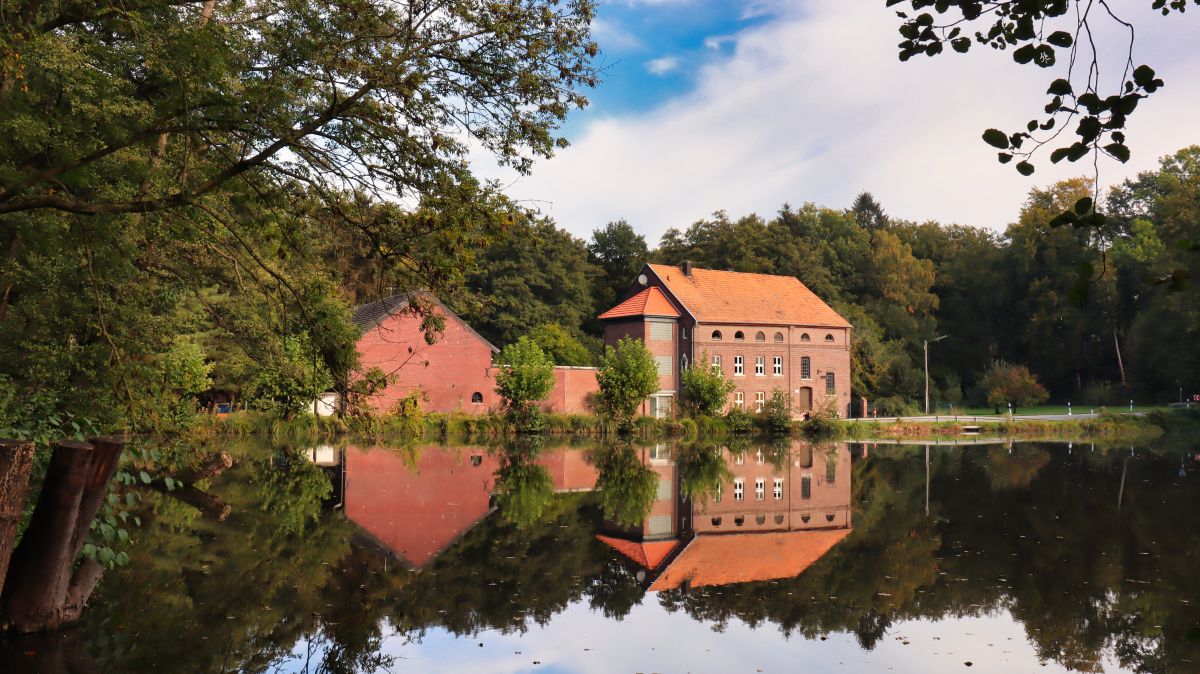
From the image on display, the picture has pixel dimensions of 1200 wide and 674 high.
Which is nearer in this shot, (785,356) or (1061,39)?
(1061,39)

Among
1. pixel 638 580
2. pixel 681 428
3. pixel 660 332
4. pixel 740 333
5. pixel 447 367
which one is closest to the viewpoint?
pixel 638 580

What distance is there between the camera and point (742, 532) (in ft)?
45.9

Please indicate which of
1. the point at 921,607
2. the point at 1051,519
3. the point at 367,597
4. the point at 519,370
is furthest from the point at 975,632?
the point at 519,370

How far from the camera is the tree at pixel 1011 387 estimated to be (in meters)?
51.2

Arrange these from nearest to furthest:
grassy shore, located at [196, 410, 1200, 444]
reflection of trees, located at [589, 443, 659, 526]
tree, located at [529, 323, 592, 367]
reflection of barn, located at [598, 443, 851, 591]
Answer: reflection of barn, located at [598, 443, 851, 591], reflection of trees, located at [589, 443, 659, 526], grassy shore, located at [196, 410, 1200, 444], tree, located at [529, 323, 592, 367]

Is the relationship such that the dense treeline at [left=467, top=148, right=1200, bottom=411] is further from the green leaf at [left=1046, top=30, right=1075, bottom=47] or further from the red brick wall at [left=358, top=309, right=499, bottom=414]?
the green leaf at [left=1046, top=30, right=1075, bottom=47]

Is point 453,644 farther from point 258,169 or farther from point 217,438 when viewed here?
point 217,438

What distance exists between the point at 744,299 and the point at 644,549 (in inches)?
1454

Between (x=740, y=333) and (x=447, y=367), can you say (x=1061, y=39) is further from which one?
(x=740, y=333)

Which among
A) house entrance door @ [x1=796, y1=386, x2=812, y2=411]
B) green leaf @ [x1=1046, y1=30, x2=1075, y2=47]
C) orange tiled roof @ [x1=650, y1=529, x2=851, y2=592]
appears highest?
green leaf @ [x1=1046, y1=30, x2=1075, y2=47]

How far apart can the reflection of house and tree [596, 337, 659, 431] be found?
997 centimetres

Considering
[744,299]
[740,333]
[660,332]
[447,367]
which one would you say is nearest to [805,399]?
[740,333]

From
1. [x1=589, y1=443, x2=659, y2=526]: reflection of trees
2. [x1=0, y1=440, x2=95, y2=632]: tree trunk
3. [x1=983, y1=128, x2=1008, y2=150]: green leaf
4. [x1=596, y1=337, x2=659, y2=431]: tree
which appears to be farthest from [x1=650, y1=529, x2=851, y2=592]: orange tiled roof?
[x1=596, y1=337, x2=659, y2=431]: tree

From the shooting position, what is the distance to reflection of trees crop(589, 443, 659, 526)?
605 inches
